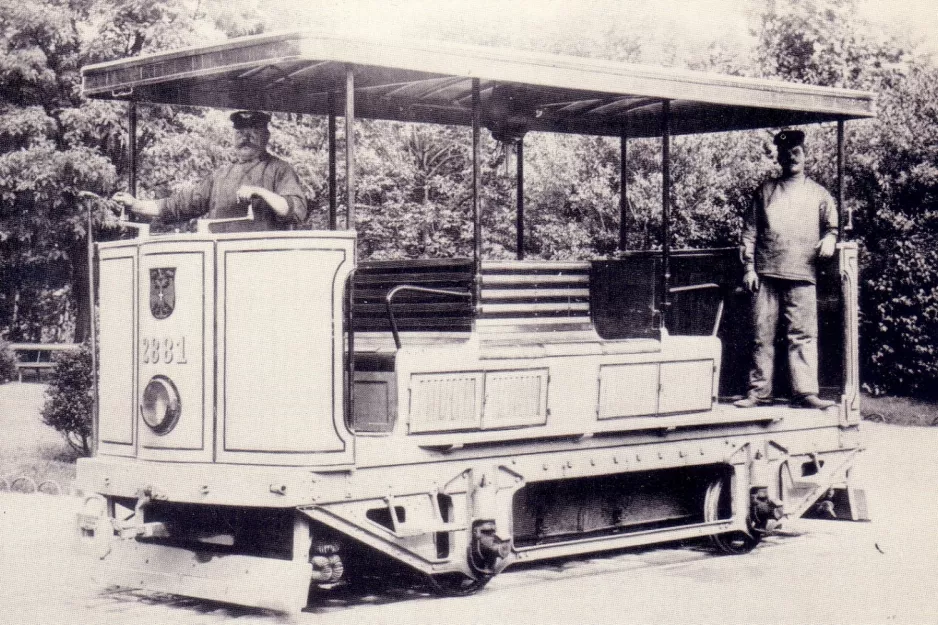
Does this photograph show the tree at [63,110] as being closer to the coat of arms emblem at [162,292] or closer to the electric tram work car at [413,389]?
the electric tram work car at [413,389]

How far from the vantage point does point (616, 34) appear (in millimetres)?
27250

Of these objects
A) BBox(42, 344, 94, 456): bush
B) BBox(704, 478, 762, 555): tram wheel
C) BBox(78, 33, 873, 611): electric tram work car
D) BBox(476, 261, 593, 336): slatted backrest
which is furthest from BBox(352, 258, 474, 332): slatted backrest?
BBox(42, 344, 94, 456): bush

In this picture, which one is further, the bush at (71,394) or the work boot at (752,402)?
the bush at (71,394)

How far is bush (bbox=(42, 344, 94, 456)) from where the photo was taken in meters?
14.8

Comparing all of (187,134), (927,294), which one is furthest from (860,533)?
(187,134)

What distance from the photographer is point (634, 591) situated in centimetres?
779

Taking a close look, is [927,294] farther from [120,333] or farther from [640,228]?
[120,333]

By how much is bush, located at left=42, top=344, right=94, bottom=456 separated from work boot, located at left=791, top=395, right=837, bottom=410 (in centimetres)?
799

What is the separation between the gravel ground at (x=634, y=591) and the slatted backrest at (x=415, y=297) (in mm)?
1596

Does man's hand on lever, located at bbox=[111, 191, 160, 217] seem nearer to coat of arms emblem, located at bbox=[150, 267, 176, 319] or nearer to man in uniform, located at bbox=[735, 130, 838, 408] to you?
coat of arms emblem, located at bbox=[150, 267, 176, 319]

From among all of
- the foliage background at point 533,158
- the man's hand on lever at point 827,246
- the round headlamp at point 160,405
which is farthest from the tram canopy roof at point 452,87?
the foliage background at point 533,158

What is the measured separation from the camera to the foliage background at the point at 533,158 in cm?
1897

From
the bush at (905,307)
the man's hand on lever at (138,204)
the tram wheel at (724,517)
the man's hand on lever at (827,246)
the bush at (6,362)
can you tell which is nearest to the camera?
the man's hand on lever at (138,204)

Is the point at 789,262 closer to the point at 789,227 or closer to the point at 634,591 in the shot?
the point at 789,227
